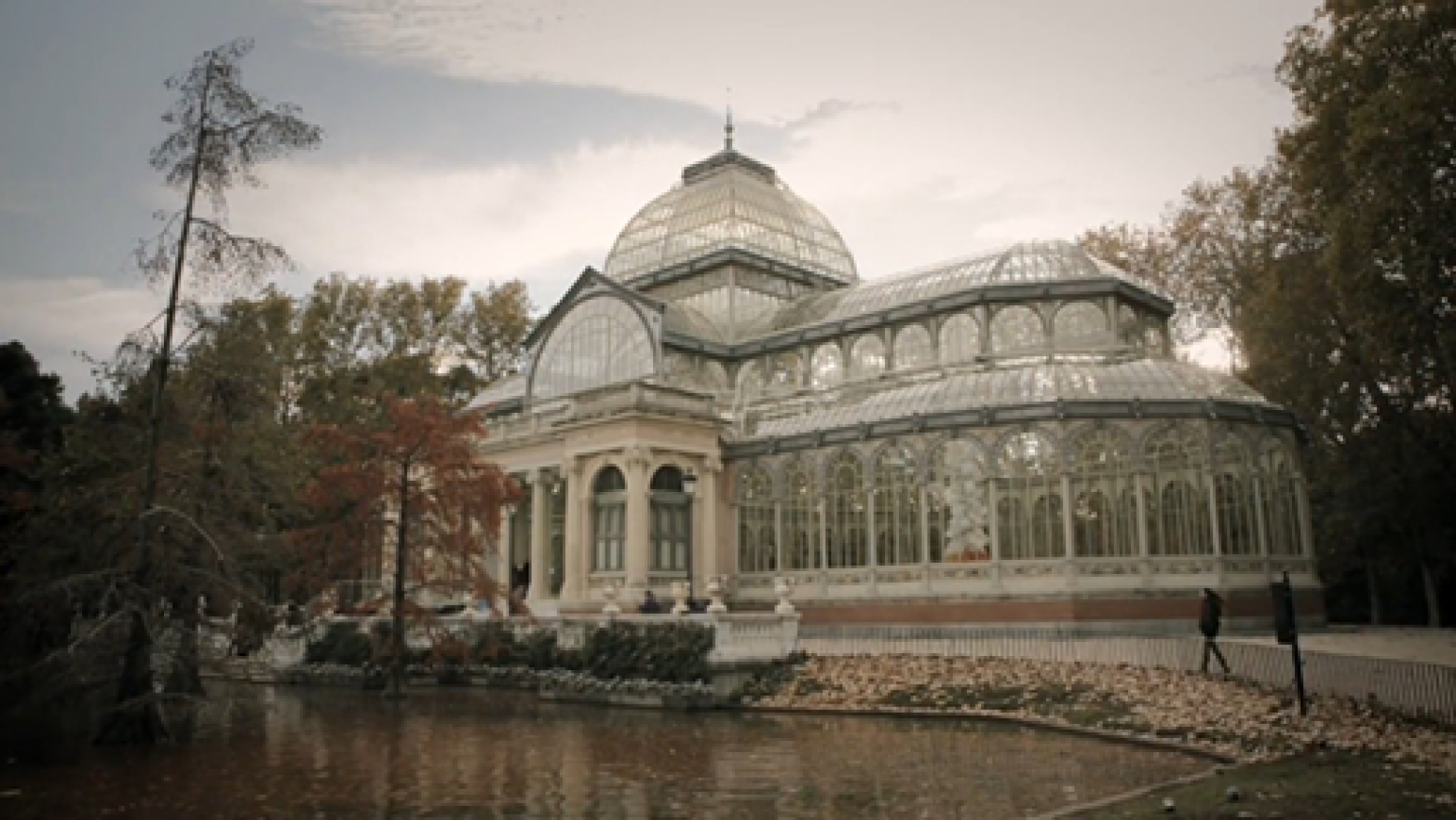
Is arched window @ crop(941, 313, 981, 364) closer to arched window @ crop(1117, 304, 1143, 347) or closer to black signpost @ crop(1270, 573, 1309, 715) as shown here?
arched window @ crop(1117, 304, 1143, 347)

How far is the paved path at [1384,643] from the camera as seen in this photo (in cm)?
2106

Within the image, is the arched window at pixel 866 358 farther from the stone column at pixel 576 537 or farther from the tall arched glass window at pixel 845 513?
the stone column at pixel 576 537

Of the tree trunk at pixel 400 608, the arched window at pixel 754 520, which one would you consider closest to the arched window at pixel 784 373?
the arched window at pixel 754 520

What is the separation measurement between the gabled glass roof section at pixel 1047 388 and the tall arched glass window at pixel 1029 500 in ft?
4.46

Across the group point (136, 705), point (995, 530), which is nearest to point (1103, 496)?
point (995, 530)

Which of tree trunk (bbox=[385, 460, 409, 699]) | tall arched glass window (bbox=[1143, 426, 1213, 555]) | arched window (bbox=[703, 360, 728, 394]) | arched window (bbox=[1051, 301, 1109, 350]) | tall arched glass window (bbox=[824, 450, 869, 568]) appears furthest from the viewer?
arched window (bbox=[703, 360, 728, 394])

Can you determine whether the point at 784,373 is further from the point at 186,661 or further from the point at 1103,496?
the point at 186,661

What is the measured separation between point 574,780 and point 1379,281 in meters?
17.8

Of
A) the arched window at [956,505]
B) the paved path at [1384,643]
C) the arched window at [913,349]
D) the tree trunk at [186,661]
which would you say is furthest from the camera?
the arched window at [913,349]

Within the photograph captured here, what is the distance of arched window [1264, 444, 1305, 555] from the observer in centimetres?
2920

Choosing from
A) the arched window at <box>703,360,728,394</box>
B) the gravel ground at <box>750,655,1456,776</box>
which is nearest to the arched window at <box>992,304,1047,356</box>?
the arched window at <box>703,360,728,394</box>

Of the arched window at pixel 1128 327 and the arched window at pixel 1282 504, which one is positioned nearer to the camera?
the arched window at pixel 1282 504

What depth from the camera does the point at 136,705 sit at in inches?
667

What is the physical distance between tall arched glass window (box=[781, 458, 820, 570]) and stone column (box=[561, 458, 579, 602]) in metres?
6.77
